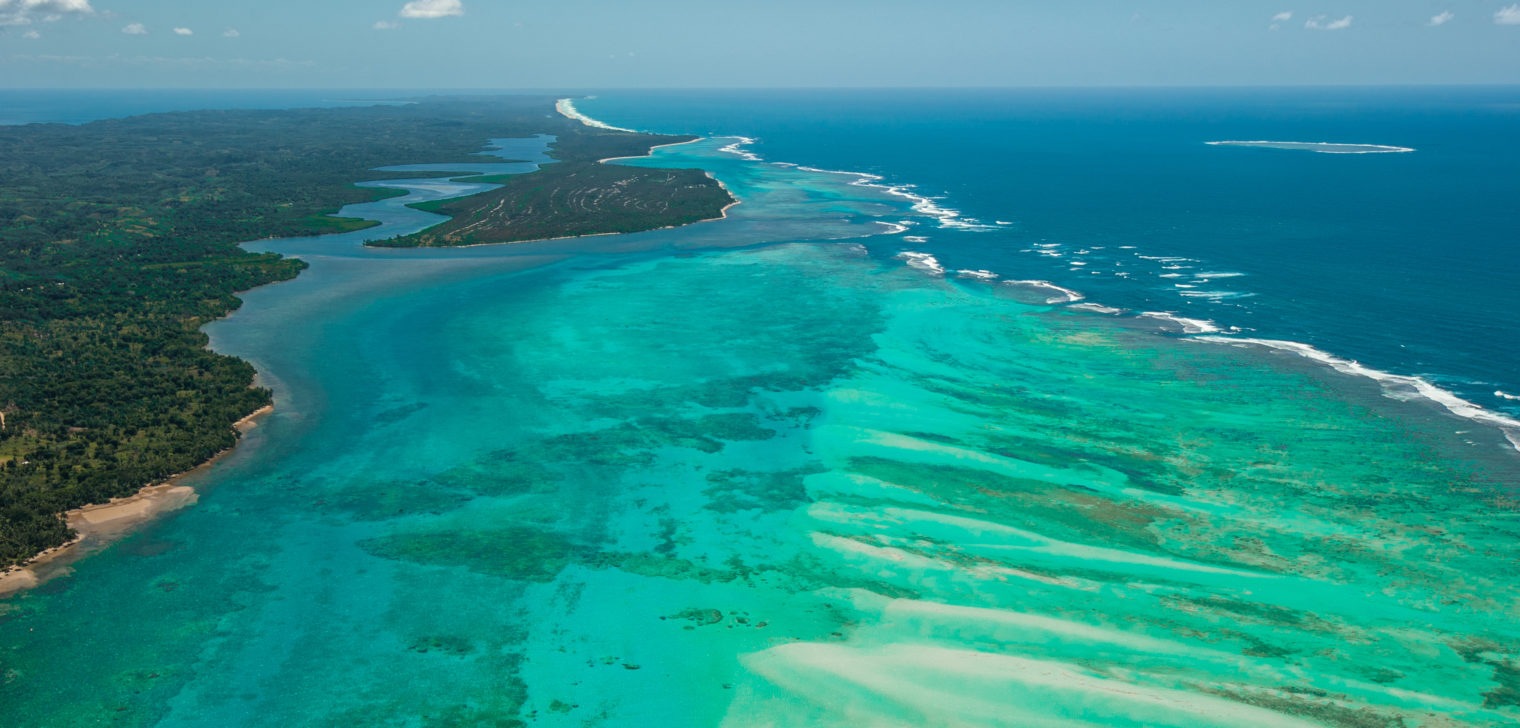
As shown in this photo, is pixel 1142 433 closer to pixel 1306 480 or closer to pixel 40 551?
pixel 1306 480

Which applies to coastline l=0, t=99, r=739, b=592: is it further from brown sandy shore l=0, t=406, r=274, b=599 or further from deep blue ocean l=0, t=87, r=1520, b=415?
deep blue ocean l=0, t=87, r=1520, b=415

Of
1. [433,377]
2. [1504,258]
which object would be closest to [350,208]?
[433,377]

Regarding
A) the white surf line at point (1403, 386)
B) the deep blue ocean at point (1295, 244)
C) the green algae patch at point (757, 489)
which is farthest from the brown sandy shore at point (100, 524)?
the deep blue ocean at point (1295, 244)

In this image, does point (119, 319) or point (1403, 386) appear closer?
point (1403, 386)

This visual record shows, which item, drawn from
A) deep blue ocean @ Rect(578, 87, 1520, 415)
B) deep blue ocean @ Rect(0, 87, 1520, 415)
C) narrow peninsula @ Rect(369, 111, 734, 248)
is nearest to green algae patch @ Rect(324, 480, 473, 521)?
deep blue ocean @ Rect(578, 87, 1520, 415)

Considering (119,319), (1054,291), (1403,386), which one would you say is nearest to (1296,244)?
(1054,291)

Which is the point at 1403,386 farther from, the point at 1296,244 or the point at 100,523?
the point at 100,523
